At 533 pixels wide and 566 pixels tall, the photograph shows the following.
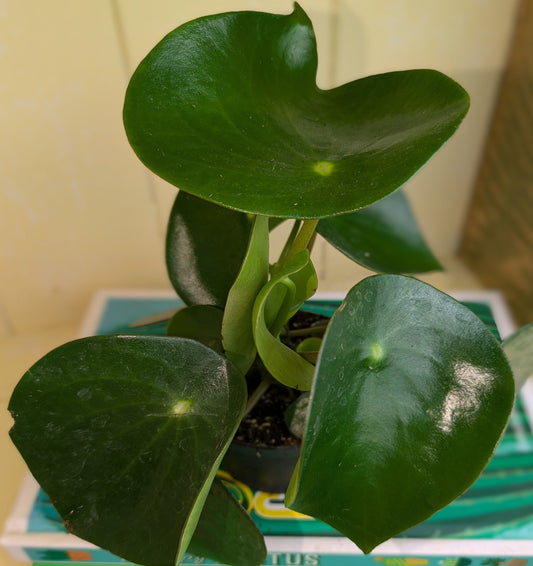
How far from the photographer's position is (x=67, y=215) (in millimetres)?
813

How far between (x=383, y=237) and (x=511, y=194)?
1.26 ft

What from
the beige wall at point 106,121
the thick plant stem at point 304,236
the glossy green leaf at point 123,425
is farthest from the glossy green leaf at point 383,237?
the beige wall at point 106,121

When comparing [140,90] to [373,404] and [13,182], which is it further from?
[13,182]

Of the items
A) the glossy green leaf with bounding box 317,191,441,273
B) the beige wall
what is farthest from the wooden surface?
the glossy green leaf with bounding box 317,191,441,273

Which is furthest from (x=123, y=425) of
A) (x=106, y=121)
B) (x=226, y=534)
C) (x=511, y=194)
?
(x=511, y=194)

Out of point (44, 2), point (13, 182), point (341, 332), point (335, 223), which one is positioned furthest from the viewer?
point (13, 182)

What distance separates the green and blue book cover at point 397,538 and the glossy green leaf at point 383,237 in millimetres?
89

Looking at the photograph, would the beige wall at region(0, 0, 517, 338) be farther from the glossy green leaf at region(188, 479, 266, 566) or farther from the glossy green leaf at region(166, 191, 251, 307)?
the glossy green leaf at region(188, 479, 266, 566)

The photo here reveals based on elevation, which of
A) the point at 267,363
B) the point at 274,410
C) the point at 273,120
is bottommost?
the point at 274,410

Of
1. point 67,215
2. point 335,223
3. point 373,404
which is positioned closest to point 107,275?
point 67,215

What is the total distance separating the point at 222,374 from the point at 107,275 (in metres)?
0.58

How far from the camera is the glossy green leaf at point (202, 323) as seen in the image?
1.42 feet

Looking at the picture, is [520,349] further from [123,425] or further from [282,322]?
[123,425]

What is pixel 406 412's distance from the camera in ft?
1.12
